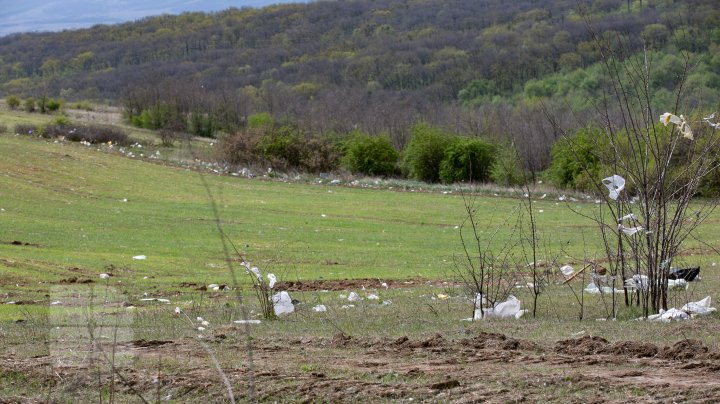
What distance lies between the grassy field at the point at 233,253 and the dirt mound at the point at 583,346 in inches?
17.6

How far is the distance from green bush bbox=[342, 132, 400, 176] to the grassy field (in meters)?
14.2

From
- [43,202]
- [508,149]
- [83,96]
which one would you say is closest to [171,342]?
[43,202]

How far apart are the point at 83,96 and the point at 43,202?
13298cm

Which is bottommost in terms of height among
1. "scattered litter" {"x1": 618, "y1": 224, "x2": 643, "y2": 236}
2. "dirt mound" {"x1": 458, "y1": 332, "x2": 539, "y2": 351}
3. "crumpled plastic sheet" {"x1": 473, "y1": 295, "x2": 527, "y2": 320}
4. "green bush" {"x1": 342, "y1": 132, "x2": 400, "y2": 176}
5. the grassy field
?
"green bush" {"x1": 342, "y1": 132, "x2": 400, "y2": 176}

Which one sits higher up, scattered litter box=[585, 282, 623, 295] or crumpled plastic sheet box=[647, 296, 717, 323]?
crumpled plastic sheet box=[647, 296, 717, 323]

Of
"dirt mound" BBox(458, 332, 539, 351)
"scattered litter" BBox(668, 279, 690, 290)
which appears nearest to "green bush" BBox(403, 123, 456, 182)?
"scattered litter" BBox(668, 279, 690, 290)

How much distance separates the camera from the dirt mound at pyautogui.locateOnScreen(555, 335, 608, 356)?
30.5 ft

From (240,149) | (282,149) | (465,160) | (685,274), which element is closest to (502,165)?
(465,160)

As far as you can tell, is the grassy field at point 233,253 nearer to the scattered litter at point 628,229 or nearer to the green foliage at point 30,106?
the scattered litter at point 628,229

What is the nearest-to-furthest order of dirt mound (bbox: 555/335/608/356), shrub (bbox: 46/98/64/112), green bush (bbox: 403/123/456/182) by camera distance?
dirt mound (bbox: 555/335/608/356) → green bush (bbox: 403/123/456/182) → shrub (bbox: 46/98/64/112)

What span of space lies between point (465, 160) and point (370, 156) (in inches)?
345

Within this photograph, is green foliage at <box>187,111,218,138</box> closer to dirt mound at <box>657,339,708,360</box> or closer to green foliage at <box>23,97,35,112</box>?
green foliage at <box>23,97,35,112</box>

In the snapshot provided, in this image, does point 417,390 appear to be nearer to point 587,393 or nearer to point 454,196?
point 587,393

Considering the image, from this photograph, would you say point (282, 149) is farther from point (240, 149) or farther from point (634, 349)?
point (634, 349)
